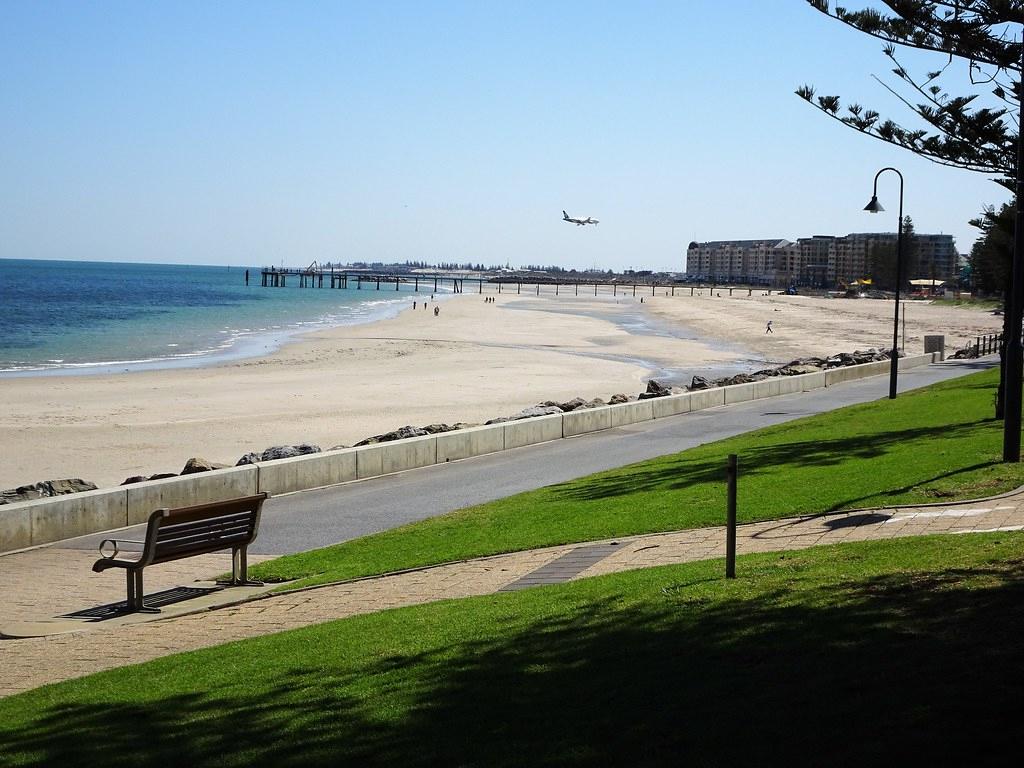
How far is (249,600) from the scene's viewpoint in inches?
384

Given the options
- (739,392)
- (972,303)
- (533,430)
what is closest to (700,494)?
(533,430)

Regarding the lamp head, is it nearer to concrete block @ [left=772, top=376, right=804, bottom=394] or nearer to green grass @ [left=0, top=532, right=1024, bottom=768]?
concrete block @ [left=772, top=376, right=804, bottom=394]

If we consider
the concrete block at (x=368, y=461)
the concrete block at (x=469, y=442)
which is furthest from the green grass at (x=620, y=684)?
the concrete block at (x=469, y=442)

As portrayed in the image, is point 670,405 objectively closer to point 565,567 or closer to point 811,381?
point 811,381

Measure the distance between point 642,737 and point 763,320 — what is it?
86.9 meters

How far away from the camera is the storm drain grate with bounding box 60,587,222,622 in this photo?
375 inches

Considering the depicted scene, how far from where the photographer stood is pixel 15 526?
12.2 metres

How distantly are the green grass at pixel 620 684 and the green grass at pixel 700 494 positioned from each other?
282cm

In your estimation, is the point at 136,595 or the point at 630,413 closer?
the point at 136,595

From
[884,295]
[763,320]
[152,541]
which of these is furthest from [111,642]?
[884,295]

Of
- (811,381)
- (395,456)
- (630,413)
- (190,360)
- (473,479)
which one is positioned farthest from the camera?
(190,360)

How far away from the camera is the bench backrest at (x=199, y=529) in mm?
9727

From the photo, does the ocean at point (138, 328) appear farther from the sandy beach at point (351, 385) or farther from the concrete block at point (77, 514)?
the concrete block at point (77, 514)

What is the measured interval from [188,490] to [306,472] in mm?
2014
